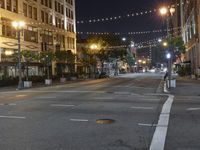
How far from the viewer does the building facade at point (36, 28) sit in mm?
46719

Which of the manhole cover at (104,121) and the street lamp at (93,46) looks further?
the street lamp at (93,46)

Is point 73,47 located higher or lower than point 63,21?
lower

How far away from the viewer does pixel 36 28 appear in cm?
5691

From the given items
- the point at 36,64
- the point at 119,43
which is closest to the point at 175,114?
the point at 36,64

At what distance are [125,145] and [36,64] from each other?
45313 mm

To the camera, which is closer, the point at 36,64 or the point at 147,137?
the point at 147,137

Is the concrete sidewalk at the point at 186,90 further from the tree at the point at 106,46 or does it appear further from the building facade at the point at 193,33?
the tree at the point at 106,46

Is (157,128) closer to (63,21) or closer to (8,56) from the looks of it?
(8,56)

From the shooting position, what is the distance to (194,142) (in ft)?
28.4

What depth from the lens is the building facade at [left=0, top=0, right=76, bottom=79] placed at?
153 ft

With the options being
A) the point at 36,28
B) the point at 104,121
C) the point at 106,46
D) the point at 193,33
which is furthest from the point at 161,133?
the point at 106,46

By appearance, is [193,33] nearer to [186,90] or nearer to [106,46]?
[106,46]

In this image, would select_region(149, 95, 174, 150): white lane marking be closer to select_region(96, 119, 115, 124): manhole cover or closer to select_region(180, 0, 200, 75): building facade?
select_region(96, 119, 115, 124): manhole cover

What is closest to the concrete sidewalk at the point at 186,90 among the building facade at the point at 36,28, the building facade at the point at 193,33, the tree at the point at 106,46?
the building facade at the point at 193,33
